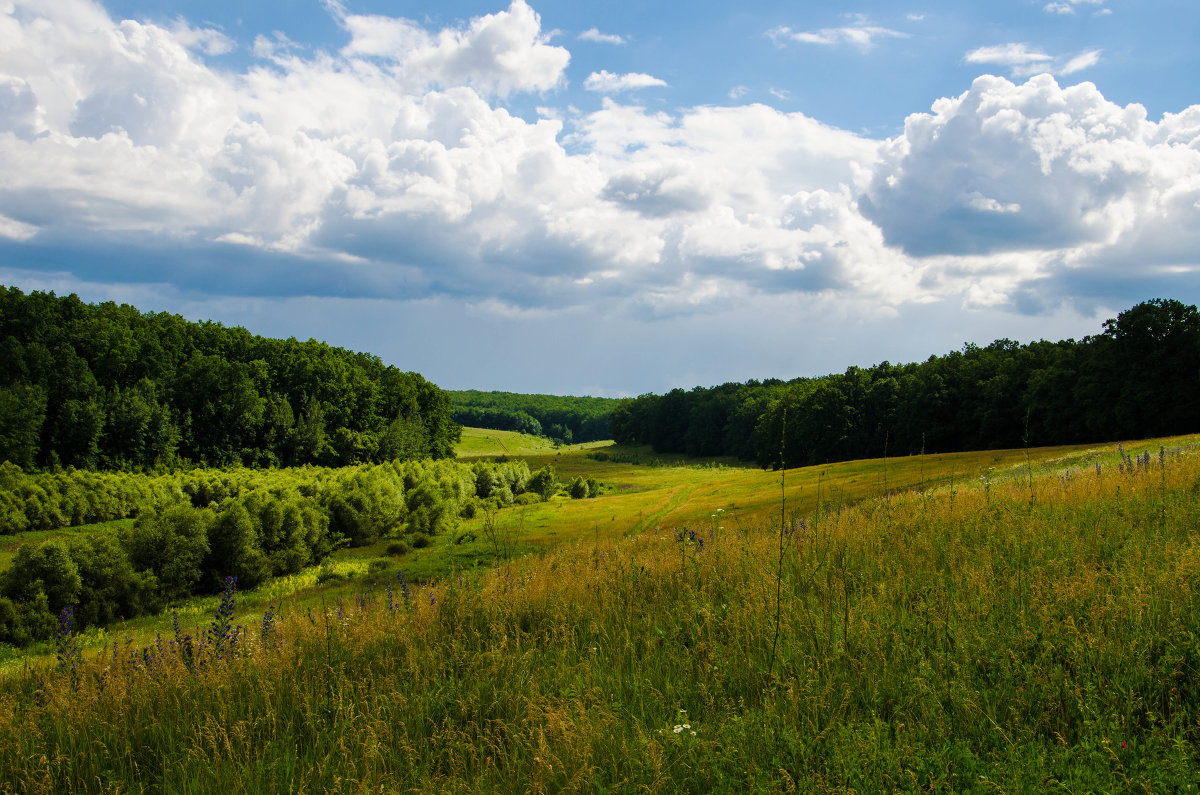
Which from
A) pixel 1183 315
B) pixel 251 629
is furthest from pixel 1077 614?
pixel 1183 315

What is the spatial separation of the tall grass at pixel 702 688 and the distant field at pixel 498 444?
12117cm

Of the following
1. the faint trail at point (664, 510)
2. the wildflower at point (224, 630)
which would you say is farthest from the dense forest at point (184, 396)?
the wildflower at point (224, 630)

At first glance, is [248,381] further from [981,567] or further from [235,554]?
[981,567]

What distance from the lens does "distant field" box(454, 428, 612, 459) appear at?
135 m

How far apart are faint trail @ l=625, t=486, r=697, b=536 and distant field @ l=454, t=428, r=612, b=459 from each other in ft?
257

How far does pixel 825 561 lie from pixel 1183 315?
203 feet

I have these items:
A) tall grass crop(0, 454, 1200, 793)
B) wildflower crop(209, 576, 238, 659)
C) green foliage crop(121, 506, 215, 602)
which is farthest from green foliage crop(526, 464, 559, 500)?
tall grass crop(0, 454, 1200, 793)

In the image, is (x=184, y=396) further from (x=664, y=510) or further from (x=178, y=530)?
Answer: (x=664, y=510)

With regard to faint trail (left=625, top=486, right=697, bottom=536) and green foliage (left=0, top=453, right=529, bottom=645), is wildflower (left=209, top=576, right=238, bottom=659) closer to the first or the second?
faint trail (left=625, top=486, right=697, bottom=536)

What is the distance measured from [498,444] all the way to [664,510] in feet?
361

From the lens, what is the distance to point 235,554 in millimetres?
27297

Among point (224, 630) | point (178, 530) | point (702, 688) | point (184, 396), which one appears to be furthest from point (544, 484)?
point (702, 688)

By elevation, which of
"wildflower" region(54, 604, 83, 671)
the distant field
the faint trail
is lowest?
the distant field

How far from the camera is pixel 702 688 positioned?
15.2 feet
